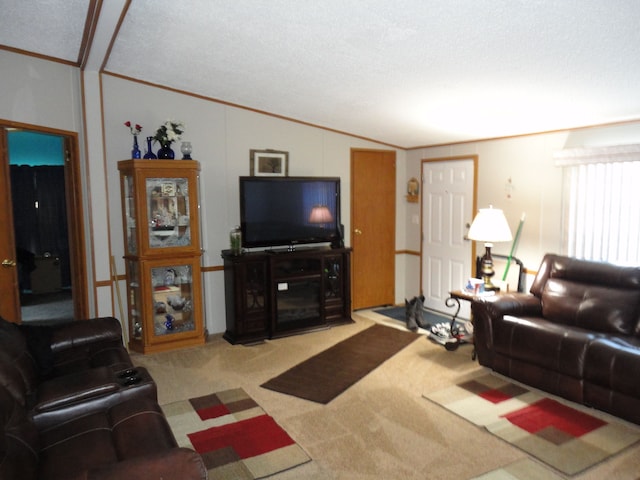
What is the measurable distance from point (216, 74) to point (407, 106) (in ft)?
5.52

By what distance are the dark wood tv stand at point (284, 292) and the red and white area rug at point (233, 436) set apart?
1.29m

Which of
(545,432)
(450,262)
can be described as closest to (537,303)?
(545,432)

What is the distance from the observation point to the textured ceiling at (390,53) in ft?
8.12

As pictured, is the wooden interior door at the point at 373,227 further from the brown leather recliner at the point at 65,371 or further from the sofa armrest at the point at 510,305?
the brown leather recliner at the point at 65,371

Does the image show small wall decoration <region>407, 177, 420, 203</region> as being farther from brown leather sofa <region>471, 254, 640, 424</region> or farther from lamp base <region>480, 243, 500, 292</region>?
brown leather sofa <region>471, 254, 640, 424</region>

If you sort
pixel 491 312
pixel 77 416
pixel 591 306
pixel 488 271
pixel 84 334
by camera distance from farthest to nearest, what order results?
pixel 488 271 → pixel 491 312 → pixel 591 306 → pixel 84 334 → pixel 77 416

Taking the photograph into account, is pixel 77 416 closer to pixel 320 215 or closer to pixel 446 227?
pixel 320 215

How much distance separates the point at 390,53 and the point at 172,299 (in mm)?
3004

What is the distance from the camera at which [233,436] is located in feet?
9.66

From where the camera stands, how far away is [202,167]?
4824mm

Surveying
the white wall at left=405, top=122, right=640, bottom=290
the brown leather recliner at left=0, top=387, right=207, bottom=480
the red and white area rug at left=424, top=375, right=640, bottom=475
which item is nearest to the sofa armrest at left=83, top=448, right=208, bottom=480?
the brown leather recliner at left=0, top=387, right=207, bottom=480

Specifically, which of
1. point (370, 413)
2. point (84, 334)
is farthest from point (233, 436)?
point (84, 334)

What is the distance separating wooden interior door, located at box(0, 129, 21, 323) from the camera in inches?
139

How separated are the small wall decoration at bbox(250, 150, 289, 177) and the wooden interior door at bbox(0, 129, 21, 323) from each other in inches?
87.7
